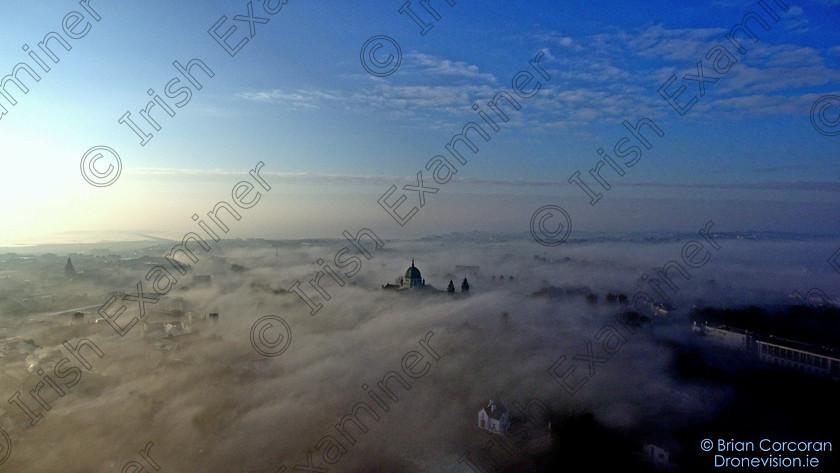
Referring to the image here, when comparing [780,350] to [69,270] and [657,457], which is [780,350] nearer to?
[657,457]

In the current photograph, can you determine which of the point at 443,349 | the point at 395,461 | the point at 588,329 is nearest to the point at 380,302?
the point at 443,349

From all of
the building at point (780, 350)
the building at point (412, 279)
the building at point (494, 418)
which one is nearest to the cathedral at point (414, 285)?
the building at point (412, 279)

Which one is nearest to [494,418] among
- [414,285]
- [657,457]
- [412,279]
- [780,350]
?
[657,457]

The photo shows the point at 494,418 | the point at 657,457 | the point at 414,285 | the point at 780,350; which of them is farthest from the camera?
the point at 414,285

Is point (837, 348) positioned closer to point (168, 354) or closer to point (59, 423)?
point (168, 354)

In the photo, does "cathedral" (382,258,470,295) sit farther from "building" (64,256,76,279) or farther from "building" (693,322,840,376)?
"building" (64,256,76,279)

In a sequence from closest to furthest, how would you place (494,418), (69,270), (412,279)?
1. (494,418)
2. (69,270)
3. (412,279)

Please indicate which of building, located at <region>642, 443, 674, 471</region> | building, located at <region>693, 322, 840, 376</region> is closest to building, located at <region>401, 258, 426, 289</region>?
building, located at <region>693, 322, 840, 376</region>
